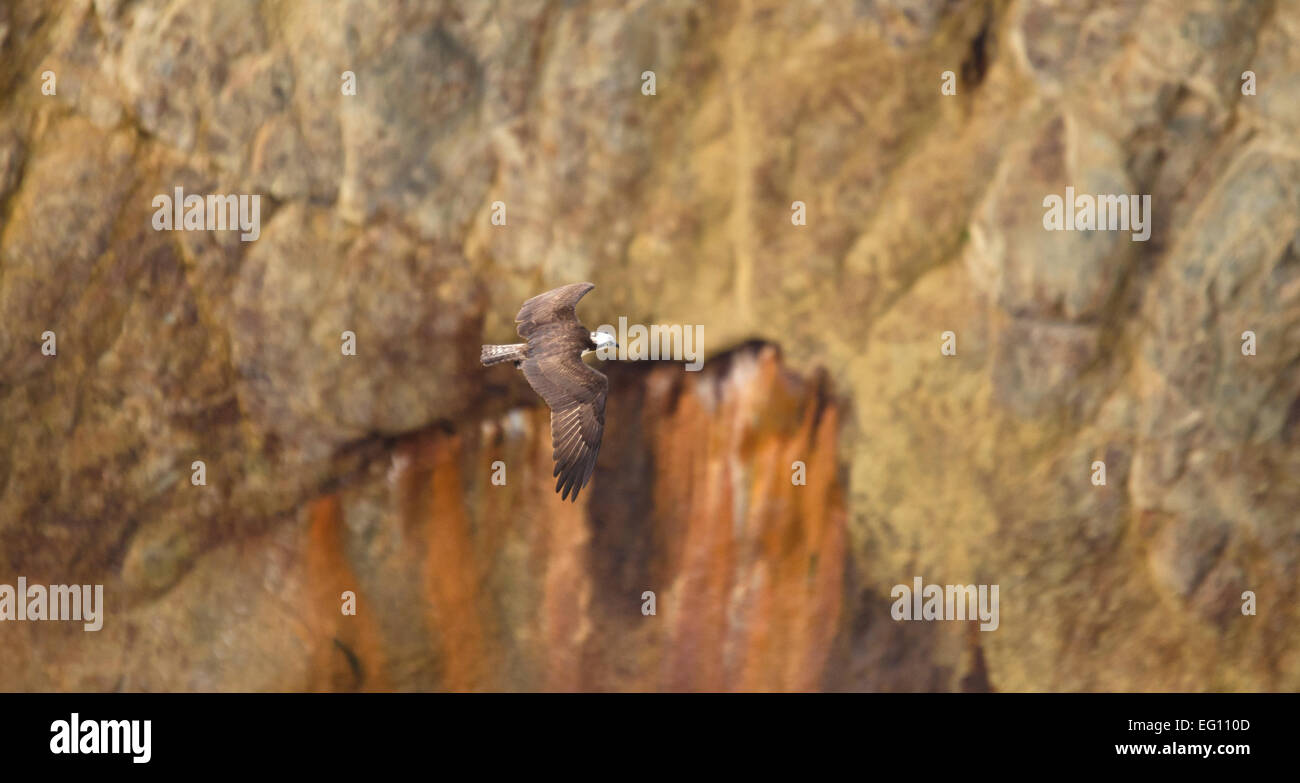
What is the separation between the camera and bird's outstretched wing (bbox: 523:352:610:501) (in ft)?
27.5

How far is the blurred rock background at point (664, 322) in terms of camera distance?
9.96 meters

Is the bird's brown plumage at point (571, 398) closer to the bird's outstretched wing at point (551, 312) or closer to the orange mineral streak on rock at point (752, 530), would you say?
the bird's outstretched wing at point (551, 312)

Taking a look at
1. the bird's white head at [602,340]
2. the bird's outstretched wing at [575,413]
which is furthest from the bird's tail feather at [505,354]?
the bird's white head at [602,340]

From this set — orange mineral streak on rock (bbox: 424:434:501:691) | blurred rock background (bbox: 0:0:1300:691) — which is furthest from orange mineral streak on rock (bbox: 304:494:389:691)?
orange mineral streak on rock (bbox: 424:434:501:691)

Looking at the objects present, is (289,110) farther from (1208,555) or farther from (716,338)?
(1208,555)

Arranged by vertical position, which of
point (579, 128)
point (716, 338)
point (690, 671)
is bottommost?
point (690, 671)

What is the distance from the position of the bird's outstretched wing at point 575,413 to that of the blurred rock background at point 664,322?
6.16ft

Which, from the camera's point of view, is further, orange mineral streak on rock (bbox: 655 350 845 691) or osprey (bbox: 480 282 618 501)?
orange mineral streak on rock (bbox: 655 350 845 691)

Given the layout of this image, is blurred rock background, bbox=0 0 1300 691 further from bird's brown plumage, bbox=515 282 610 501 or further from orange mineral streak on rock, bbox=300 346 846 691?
bird's brown plumage, bbox=515 282 610 501

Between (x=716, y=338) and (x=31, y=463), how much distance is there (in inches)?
209

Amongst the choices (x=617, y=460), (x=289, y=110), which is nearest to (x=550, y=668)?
(x=617, y=460)

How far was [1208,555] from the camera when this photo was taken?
10.4m

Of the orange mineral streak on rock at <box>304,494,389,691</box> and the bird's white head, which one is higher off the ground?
the bird's white head

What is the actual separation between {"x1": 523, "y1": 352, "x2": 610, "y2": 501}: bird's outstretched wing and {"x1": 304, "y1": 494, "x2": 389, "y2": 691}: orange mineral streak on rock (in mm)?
3107
